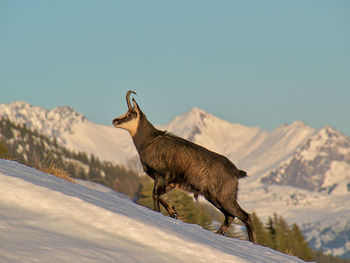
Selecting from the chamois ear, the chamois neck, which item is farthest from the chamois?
the chamois ear

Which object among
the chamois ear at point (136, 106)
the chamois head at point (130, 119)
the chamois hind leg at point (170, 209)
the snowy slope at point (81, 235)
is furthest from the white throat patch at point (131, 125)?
the snowy slope at point (81, 235)

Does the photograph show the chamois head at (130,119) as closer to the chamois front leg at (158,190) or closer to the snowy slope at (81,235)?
the chamois front leg at (158,190)

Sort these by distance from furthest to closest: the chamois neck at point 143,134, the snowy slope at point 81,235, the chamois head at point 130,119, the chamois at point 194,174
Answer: the chamois head at point 130,119 < the chamois neck at point 143,134 < the chamois at point 194,174 < the snowy slope at point 81,235

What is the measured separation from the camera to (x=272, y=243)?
88.8 metres

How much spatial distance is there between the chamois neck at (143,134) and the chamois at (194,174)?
→ 248mm

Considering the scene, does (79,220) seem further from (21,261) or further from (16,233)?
(21,261)

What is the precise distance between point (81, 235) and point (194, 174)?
6584 millimetres

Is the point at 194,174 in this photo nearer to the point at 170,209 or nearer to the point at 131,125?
the point at 170,209

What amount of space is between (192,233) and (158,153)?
4.50 m

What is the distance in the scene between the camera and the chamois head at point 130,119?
1571cm

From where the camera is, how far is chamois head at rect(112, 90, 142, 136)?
15.7 metres

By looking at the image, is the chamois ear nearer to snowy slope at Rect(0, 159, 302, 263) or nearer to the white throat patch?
the white throat patch

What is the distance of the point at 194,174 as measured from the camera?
47.5 ft

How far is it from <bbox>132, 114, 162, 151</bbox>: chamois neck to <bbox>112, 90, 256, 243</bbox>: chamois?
248 mm
